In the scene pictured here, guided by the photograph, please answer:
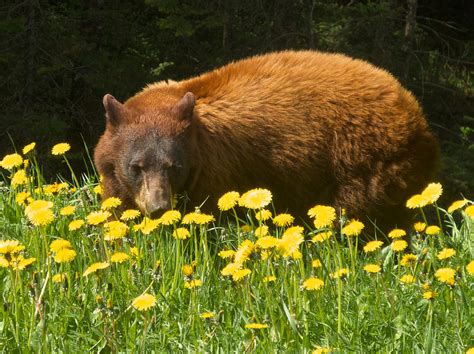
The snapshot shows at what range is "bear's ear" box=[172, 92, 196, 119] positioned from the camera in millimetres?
5734

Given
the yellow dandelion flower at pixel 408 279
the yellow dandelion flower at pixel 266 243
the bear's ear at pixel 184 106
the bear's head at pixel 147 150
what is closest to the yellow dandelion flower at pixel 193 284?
the yellow dandelion flower at pixel 266 243

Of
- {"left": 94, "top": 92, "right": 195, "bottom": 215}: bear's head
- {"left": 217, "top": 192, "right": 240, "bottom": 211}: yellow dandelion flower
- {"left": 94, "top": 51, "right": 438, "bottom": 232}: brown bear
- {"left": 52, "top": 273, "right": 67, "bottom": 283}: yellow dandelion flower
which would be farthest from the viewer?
{"left": 94, "top": 51, "right": 438, "bottom": 232}: brown bear

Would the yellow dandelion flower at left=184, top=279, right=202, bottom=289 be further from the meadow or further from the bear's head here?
the bear's head

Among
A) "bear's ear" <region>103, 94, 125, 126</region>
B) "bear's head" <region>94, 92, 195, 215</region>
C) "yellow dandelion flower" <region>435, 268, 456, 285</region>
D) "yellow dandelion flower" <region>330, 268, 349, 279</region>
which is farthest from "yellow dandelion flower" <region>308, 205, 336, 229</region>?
"bear's ear" <region>103, 94, 125, 126</region>

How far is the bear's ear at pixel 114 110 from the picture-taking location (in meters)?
5.84

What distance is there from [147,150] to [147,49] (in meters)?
9.82

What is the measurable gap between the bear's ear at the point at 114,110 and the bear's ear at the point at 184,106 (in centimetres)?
37

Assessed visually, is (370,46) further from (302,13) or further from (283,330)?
(283,330)

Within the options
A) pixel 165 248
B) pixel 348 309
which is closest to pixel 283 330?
→ pixel 348 309

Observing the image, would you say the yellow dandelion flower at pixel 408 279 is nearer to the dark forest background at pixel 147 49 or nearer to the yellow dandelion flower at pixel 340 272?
the yellow dandelion flower at pixel 340 272

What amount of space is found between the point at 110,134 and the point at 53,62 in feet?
25.3

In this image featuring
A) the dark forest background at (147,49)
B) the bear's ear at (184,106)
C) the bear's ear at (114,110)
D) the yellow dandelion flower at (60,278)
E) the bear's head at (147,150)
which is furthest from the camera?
the dark forest background at (147,49)

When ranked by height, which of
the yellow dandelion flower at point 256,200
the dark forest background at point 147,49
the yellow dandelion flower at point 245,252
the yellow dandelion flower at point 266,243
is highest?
the yellow dandelion flower at point 256,200

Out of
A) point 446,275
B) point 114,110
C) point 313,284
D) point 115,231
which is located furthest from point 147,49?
point 446,275
